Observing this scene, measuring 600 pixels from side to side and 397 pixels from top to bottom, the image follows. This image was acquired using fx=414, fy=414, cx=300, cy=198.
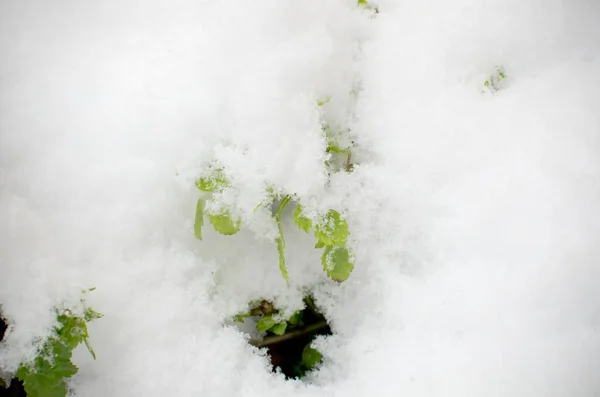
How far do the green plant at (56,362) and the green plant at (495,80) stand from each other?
1.28 meters

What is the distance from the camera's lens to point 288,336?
132cm

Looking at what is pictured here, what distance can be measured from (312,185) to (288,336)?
0.51 meters

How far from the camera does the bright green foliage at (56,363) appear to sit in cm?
92

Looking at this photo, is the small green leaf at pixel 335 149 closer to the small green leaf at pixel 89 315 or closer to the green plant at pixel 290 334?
the green plant at pixel 290 334

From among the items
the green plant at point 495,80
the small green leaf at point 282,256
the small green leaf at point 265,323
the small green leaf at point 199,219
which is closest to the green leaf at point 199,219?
the small green leaf at point 199,219

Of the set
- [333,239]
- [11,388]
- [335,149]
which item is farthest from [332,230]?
[11,388]

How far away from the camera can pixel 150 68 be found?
126 centimetres

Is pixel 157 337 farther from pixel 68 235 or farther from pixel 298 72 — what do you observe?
pixel 298 72

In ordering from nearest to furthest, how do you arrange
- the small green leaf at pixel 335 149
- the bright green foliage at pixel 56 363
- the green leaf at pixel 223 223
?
the bright green foliage at pixel 56 363 → the green leaf at pixel 223 223 → the small green leaf at pixel 335 149

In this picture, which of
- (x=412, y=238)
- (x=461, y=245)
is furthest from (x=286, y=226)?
(x=461, y=245)

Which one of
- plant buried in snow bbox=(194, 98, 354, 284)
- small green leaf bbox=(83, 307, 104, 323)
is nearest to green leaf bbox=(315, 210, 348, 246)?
plant buried in snow bbox=(194, 98, 354, 284)

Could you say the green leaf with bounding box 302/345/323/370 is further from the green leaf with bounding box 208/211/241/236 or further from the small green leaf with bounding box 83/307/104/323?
the small green leaf with bounding box 83/307/104/323

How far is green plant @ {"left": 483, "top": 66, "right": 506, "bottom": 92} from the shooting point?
1242mm

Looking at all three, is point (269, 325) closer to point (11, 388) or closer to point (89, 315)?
point (89, 315)
